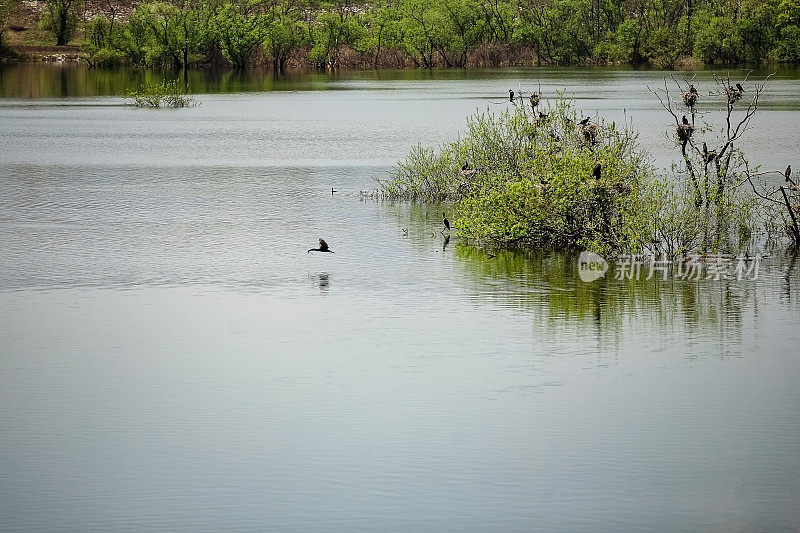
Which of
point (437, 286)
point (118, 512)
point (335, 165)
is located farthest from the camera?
point (335, 165)

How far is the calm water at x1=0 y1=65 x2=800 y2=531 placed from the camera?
28.4ft

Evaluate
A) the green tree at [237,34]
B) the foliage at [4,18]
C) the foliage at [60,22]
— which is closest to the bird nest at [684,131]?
the green tree at [237,34]

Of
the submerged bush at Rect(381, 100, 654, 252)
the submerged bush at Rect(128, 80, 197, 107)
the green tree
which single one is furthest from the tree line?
the submerged bush at Rect(381, 100, 654, 252)

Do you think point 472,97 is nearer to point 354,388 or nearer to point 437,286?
point 437,286

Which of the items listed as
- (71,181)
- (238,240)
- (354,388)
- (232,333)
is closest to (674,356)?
(354,388)

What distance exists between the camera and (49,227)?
68.3 ft

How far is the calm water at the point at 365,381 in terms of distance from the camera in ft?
28.4

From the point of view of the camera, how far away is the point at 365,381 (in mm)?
11383

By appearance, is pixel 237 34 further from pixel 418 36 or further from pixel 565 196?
pixel 565 196

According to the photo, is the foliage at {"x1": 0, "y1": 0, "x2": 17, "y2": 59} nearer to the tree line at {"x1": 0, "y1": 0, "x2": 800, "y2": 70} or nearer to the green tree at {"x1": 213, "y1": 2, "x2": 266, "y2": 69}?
the tree line at {"x1": 0, "y1": 0, "x2": 800, "y2": 70}

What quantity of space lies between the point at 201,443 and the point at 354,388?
181 centimetres

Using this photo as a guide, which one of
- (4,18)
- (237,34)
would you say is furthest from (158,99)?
(4,18)

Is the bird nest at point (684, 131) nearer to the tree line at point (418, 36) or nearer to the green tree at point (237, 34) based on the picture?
the tree line at point (418, 36)

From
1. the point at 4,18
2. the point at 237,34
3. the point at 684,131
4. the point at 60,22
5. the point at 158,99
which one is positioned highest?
the point at 4,18
